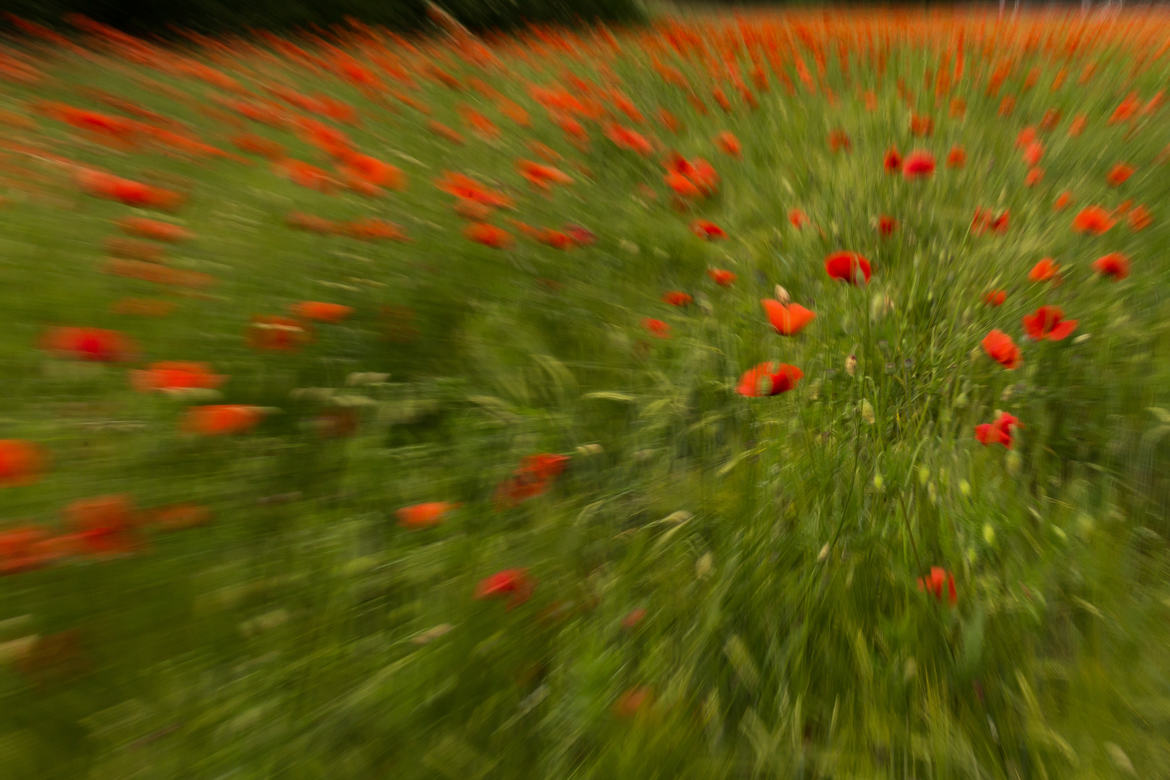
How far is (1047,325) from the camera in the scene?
1208 mm

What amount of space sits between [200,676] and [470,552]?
0.35 metres

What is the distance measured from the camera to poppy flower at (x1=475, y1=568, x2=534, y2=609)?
943 millimetres

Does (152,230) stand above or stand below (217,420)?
above

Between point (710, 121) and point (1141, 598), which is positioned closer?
point (1141, 598)

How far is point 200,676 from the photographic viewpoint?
829mm

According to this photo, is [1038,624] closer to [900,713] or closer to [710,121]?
[900,713]

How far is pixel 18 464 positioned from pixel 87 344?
0.83 feet

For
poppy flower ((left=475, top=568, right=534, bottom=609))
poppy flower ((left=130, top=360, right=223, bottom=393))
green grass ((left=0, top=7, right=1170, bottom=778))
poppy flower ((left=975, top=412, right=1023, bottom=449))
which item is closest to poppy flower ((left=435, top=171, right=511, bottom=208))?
green grass ((left=0, top=7, right=1170, bottom=778))

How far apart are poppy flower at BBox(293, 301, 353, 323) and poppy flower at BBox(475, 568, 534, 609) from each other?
0.60m

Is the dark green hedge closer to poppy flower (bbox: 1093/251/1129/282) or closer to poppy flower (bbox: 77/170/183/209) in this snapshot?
poppy flower (bbox: 77/170/183/209)

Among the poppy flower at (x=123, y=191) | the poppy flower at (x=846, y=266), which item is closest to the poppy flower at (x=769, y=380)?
the poppy flower at (x=846, y=266)

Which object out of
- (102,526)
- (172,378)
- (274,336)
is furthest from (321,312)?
(102,526)

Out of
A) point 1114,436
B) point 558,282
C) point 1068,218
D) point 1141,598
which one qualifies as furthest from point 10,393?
point 1068,218

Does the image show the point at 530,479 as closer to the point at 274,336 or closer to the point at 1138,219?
the point at 274,336
